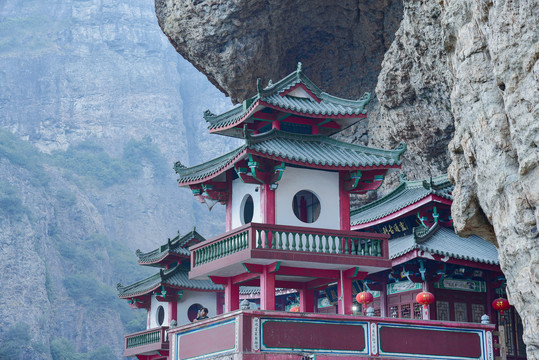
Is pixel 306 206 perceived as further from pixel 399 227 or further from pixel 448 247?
pixel 399 227

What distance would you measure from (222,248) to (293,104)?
462cm

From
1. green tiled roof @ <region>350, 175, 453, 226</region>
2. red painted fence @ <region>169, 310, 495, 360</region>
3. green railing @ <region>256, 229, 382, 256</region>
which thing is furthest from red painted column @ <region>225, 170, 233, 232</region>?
green tiled roof @ <region>350, 175, 453, 226</region>

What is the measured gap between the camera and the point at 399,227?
2625 centimetres

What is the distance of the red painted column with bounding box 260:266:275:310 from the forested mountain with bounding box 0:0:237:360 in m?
59.0

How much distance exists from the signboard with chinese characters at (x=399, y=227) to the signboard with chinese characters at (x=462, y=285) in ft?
8.50

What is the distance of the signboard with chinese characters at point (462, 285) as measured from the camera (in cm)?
2388

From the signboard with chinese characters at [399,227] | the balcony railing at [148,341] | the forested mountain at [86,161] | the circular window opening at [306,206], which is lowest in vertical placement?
the balcony railing at [148,341]

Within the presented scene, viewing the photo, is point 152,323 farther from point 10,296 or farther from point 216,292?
point 10,296

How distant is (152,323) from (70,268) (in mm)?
67938

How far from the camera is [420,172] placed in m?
33.4

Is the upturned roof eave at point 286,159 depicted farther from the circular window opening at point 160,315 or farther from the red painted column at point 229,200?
the circular window opening at point 160,315

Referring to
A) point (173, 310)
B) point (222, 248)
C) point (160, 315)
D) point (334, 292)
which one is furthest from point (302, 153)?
point (160, 315)

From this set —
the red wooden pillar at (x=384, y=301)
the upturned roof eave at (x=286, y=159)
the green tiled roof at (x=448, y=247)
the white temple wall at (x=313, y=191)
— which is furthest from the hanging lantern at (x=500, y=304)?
the white temple wall at (x=313, y=191)

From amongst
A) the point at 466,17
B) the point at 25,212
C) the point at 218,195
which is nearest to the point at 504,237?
the point at 466,17
